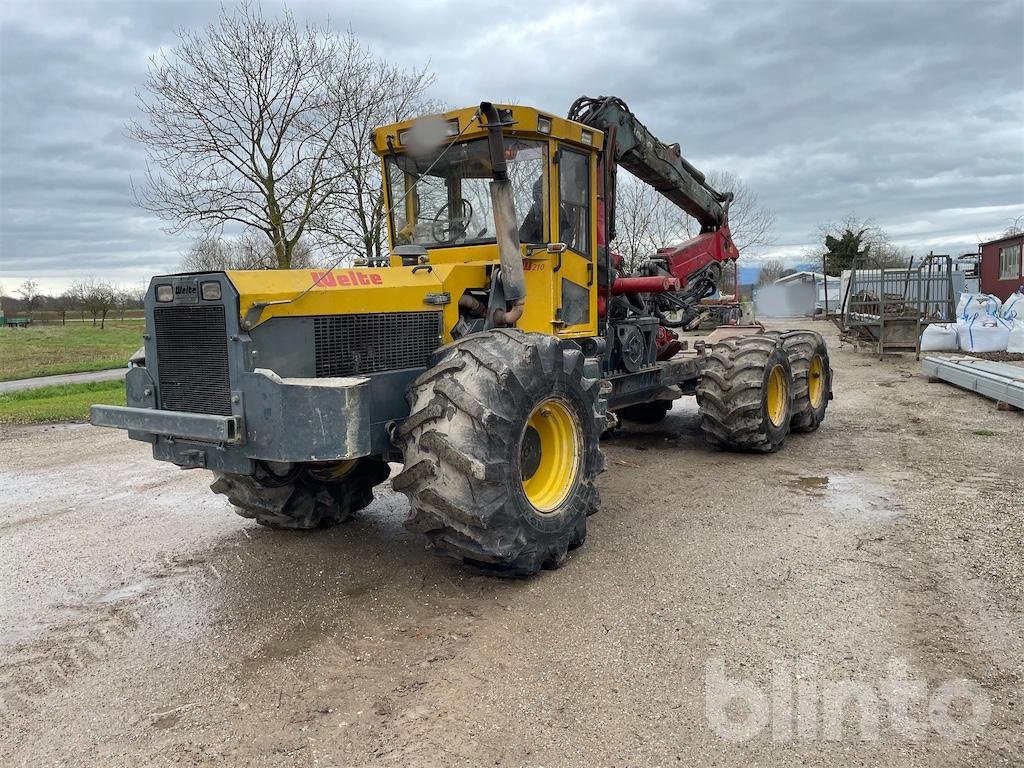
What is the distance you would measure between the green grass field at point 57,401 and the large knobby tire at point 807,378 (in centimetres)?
909

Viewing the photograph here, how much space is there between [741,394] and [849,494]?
152 centimetres

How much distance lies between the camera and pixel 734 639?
3.76 meters

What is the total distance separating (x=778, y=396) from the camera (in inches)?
328

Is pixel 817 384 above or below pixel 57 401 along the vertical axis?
above

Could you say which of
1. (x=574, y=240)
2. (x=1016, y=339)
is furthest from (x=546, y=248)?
(x=1016, y=339)

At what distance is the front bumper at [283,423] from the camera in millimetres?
3934

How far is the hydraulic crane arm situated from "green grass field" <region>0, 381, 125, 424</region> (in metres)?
7.87

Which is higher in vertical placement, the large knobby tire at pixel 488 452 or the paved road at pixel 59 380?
the large knobby tire at pixel 488 452

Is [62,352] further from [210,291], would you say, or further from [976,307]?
[976,307]

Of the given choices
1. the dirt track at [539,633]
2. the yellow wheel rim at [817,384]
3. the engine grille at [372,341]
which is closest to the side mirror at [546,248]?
the engine grille at [372,341]

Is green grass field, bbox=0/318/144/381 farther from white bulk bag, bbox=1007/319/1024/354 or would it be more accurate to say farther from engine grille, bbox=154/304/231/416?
white bulk bag, bbox=1007/319/1024/354

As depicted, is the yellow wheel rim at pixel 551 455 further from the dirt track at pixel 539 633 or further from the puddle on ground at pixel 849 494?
the puddle on ground at pixel 849 494

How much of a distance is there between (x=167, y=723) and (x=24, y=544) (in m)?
3.31

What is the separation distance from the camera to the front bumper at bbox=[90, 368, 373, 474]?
12.9 ft
